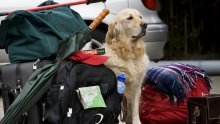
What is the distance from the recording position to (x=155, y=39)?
22.2 ft

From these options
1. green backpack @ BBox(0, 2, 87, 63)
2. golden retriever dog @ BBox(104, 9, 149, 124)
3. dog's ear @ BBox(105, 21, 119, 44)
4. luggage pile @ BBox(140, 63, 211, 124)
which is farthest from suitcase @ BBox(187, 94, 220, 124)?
green backpack @ BBox(0, 2, 87, 63)

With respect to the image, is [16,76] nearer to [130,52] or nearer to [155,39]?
[130,52]

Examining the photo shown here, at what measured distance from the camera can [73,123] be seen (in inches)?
142

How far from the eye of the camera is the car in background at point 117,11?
6406 mm

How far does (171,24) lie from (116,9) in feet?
13.4

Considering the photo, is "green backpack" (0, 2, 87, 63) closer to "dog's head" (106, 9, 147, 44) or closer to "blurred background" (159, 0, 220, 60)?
"dog's head" (106, 9, 147, 44)

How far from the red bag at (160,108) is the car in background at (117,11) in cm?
164

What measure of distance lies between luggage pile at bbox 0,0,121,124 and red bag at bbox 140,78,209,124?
862mm

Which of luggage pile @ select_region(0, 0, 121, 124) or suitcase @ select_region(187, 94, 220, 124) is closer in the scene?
luggage pile @ select_region(0, 0, 121, 124)

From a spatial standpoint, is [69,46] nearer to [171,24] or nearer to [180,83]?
[180,83]

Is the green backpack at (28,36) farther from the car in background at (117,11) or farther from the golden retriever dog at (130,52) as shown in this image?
the car in background at (117,11)

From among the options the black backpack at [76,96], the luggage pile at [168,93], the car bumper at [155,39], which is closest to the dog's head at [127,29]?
the luggage pile at [168,93]

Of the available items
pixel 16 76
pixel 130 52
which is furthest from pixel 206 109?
pixel 16 76

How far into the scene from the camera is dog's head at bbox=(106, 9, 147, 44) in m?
4.47
